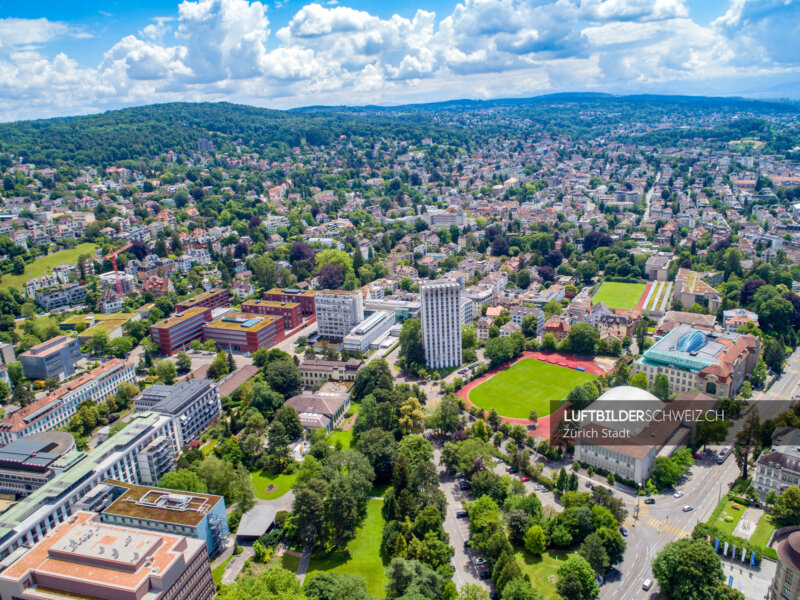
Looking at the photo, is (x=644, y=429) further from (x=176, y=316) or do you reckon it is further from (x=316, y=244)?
(x=316, y=244)

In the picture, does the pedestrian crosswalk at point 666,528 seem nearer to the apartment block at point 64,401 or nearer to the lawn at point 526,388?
the lawn at point 526,388

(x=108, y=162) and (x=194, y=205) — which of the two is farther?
(x=108, y=162)

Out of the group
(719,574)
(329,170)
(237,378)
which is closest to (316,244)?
(237,378)

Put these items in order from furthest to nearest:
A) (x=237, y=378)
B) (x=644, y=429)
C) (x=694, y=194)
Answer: (x=694, y=194)
(x=237, y=378)
(x=644, y=429)

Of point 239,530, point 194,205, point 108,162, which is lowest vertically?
point 239,530

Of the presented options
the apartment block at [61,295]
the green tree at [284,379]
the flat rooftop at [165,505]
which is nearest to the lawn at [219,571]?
the flat rooftop at [165,505]

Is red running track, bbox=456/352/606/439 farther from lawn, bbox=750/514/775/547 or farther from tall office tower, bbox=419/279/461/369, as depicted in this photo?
lawn, bbox=750/514/775/547

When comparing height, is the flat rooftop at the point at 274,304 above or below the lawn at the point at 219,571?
above

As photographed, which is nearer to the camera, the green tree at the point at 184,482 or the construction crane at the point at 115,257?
the green tree at the point at 184,482
